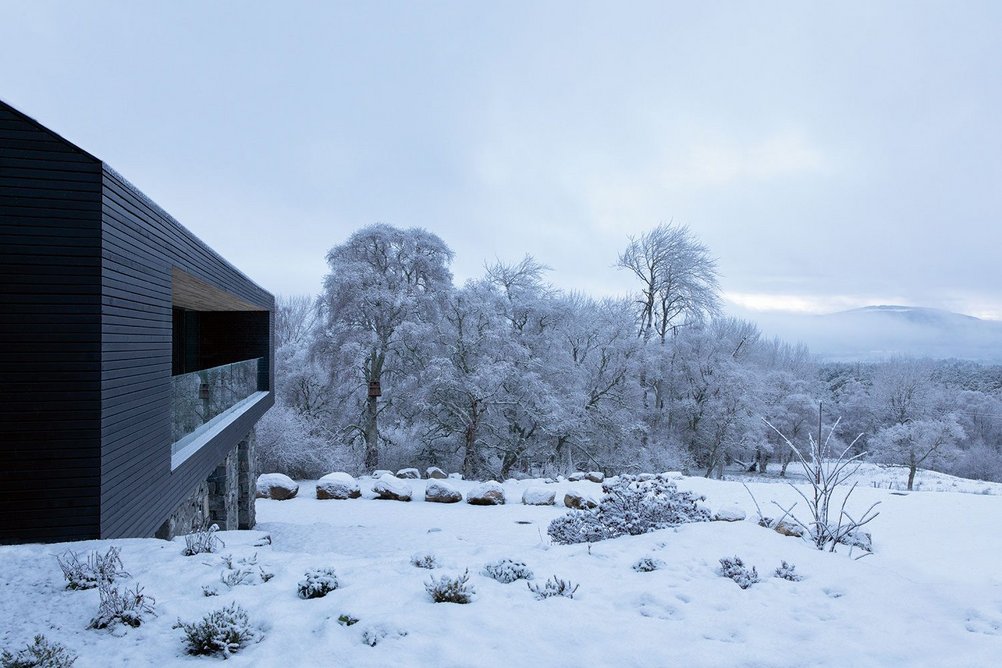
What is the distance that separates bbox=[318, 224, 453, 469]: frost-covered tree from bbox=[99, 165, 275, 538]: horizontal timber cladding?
10564 mm

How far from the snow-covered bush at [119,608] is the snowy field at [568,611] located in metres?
0.06

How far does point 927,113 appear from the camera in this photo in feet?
30.6

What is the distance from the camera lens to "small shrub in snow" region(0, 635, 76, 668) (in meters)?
2.65

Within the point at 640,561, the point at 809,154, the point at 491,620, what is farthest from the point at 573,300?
the point at 491,620

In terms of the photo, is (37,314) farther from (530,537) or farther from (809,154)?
(809,154)

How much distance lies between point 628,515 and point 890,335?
151ft

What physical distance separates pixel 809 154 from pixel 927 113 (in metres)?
→ 2.34

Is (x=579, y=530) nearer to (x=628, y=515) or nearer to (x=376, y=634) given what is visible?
(x=628, y=515)

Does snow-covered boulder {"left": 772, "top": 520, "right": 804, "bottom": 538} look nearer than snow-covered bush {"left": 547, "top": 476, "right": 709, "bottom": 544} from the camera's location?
No

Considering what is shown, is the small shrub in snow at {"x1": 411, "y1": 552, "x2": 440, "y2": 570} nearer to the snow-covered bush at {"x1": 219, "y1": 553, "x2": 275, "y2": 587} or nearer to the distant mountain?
the snow-covered bush at {"x1": 219, "y1": 553, "x2": 275, "y2": 587}

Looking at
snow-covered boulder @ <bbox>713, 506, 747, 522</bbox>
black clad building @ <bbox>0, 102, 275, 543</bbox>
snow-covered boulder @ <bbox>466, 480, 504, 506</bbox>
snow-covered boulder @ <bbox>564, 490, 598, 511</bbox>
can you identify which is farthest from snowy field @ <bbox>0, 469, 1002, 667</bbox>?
snow-covered boulder @ <bbox>466, 480, 504, 506</bbox>

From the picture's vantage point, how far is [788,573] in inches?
187

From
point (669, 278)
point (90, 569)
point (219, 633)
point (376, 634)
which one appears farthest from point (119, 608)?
point (669, 278)

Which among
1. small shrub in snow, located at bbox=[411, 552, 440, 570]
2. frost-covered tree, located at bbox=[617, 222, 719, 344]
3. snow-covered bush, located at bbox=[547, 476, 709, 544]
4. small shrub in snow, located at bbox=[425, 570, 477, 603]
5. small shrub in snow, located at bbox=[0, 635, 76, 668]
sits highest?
frost-covered tree, located at bbox=[617, 222, 719, 344]
